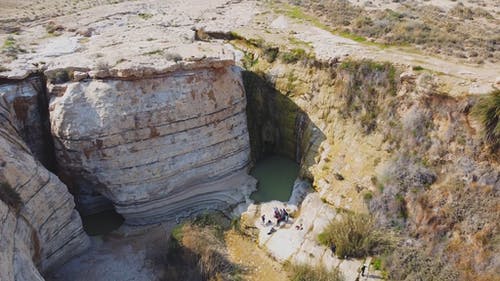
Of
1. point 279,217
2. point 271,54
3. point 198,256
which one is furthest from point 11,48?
point 279,217

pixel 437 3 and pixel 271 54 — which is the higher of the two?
pixel 271 54

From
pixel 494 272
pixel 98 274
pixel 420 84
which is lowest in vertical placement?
pixel 98 274

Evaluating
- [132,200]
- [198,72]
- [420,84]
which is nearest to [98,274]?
[132,200]

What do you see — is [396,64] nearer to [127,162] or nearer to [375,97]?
[375,97]

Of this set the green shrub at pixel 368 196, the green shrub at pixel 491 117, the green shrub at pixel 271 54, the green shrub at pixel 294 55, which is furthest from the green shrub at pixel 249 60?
the green shrub at pixel 491 117

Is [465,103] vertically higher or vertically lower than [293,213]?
higher

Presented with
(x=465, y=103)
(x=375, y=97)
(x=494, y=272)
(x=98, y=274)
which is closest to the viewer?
(x=494, y=272)

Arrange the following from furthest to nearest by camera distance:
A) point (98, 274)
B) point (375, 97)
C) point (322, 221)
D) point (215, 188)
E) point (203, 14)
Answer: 1. point (203, 14)
2. point (215, 188)
3. point (375, 97)
4. point (322, 221)
5. point (98, 274)

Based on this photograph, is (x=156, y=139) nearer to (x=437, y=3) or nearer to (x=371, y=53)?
(x=371, y=53)
